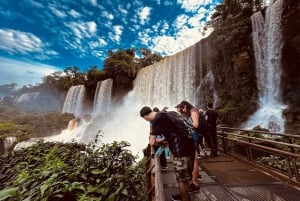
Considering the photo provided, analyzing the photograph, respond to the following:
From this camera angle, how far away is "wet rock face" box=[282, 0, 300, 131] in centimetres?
1270

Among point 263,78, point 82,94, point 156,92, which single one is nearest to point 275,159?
point 263,78

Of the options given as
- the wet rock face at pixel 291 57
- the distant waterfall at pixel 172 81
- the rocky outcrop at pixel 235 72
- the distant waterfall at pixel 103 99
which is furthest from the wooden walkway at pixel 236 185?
the distant waterfall at pixel 103 99

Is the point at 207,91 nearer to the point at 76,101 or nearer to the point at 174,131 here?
the point at 174,131

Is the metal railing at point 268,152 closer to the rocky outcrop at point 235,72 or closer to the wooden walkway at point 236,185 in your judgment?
the wooden walkway at point 236,185

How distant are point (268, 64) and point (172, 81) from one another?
31.3ft

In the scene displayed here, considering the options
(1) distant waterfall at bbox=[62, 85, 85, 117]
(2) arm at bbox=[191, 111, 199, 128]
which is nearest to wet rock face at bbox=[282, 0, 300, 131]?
→ (2) arm at bbox=[191, 111, 199, 128]

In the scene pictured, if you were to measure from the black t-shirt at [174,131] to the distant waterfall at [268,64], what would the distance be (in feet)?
42.6

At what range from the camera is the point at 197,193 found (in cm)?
329

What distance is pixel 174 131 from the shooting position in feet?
8.14

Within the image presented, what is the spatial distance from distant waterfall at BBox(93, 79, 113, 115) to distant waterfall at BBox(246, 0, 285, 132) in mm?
25634

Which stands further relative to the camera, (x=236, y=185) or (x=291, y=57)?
(x=291, y=57)

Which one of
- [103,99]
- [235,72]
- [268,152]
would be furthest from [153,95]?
[268,152]

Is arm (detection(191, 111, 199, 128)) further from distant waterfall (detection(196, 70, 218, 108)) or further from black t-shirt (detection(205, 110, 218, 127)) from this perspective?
distant waterfall (detection(196, 70, 218, 108))

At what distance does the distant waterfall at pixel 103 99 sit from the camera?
1329 inches
